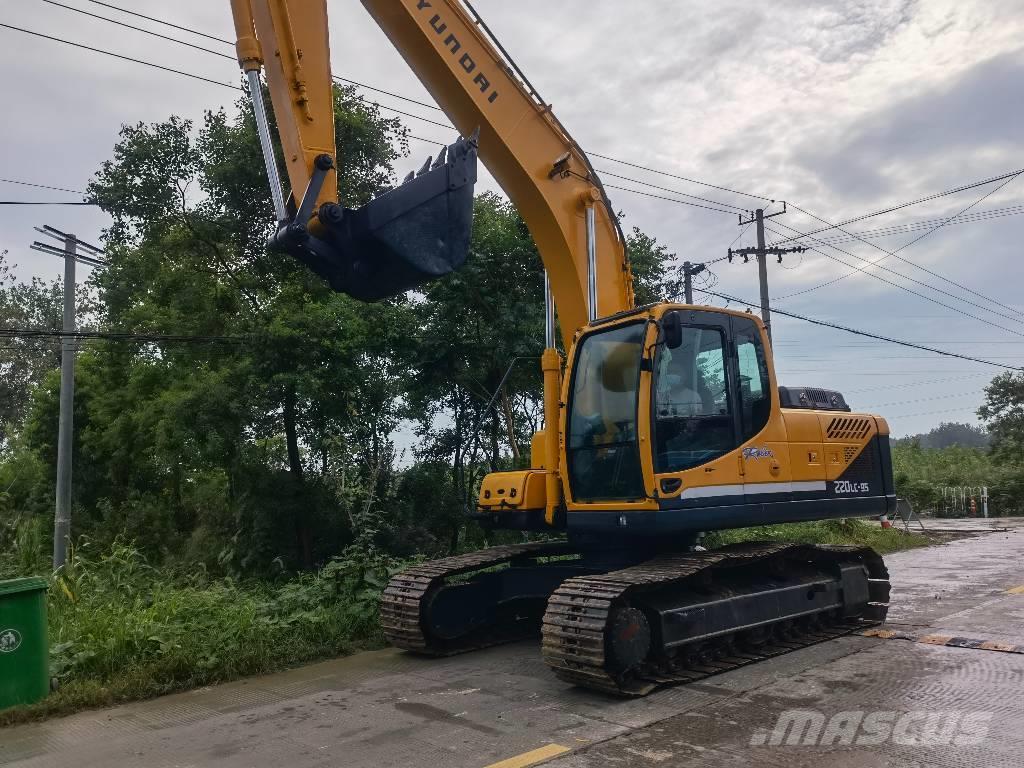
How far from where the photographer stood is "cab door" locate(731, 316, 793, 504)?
21.3 ft

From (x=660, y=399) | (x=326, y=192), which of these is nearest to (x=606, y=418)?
(x=660, y=399)

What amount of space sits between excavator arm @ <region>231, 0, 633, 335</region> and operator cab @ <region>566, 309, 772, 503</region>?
3.35ft

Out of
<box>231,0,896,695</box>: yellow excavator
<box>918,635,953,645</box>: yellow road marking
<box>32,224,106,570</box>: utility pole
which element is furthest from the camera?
<box>32,224,106,570</box>: utility pole

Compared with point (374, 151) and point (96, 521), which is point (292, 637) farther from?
point (96, 521)

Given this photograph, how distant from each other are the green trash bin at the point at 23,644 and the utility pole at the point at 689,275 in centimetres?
1579

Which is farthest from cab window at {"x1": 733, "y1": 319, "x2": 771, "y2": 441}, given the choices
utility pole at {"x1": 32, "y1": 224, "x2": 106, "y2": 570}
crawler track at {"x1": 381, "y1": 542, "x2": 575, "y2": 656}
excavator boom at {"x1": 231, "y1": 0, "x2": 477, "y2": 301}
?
utility pole at {"x1": 32, "y1": 224, "x2": 106, "y2": 570}

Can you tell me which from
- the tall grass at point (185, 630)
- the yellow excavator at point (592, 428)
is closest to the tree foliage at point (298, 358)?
the tall grass at point (185, 630)

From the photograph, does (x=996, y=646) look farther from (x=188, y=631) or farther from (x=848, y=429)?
(x=188, y=631)

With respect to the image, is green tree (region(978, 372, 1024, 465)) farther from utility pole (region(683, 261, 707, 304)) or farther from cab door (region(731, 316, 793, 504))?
cab door (region(731, 316, 793, 504))

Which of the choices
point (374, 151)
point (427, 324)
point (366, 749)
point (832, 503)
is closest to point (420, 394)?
point (427, 324)

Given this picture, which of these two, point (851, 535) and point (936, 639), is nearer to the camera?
point (936, 639)

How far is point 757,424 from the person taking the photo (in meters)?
6.64

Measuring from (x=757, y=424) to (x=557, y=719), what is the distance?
9.37ft

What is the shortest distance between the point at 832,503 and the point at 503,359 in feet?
20.6
